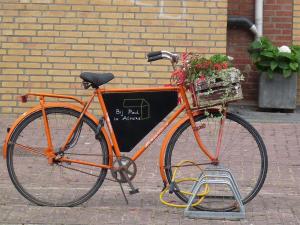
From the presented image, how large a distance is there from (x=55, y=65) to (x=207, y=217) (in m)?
4.10

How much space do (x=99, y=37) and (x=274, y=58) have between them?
2.31 meters

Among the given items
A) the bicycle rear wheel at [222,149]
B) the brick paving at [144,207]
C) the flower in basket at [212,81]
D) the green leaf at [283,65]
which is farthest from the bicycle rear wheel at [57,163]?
the green leaf at [283,65]

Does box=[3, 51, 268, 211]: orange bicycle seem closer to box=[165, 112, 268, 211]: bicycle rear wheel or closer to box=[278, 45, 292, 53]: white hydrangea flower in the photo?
box=[165, 112, 268, 211]: bicycle rear wheel

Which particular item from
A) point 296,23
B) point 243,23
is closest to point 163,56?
point 243,23

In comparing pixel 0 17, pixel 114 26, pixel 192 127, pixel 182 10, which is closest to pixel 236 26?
pixel 182 10

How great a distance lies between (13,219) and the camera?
210 inches

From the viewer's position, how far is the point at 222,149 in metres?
5.62

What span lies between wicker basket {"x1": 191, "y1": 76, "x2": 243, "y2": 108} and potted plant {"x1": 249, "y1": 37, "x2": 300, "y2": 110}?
401 centimetres

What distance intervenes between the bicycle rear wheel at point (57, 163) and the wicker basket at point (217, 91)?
0.86m

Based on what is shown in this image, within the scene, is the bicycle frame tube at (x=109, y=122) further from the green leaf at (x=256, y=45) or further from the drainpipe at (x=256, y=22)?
the drainpipe at (x=256, y=22)

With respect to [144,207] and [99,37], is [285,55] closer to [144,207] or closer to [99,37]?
[99,37]

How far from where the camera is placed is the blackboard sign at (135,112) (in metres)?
5.48

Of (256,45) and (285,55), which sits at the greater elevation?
(256,45)

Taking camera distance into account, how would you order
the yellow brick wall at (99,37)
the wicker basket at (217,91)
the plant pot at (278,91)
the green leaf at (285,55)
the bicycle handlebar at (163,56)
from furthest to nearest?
the plant pot at (278,91), the green leaf at (285,55), the yellow brick wall at (99,37), the bicycle handlebar at (163,56), the wicker basket at (217,91)
